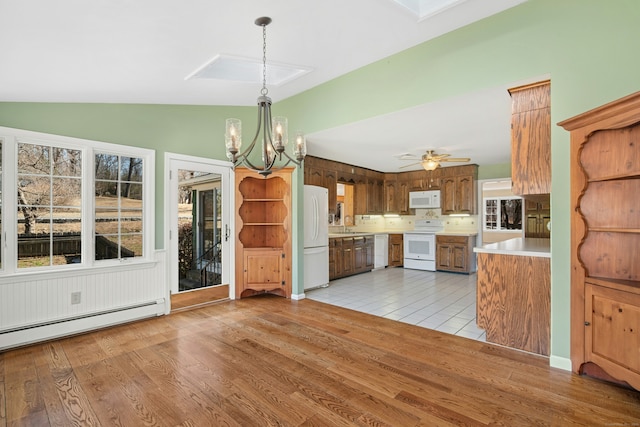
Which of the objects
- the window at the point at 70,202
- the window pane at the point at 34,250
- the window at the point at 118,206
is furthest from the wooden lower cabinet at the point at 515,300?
the window pane at the point at 34,250

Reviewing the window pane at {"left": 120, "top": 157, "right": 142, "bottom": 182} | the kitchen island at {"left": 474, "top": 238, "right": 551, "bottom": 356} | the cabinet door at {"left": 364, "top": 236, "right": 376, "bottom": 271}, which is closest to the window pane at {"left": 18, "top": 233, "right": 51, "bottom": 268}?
the window pane at {"left": 120, "top": 157, "right": 142, "bottom": 182}

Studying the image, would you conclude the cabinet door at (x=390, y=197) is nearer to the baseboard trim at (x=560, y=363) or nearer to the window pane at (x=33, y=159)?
the baseboard trim at (x=560, y=363)

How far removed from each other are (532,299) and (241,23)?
332 cm

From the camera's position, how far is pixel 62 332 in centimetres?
310

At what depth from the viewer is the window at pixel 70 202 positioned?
2.90 m

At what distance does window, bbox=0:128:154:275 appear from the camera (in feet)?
9.51

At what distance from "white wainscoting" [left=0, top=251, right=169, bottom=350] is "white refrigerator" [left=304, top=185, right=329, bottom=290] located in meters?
2.07

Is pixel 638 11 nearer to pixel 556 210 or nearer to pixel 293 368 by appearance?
pixel 556 210

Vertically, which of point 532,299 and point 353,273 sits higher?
point 532,299

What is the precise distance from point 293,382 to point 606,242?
252 centimetres

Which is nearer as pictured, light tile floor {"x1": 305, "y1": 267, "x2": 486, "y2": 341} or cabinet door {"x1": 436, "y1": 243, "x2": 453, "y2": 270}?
light tile floor {"x1": 305, "y1": 267, "x2": 486, "y2": 341}

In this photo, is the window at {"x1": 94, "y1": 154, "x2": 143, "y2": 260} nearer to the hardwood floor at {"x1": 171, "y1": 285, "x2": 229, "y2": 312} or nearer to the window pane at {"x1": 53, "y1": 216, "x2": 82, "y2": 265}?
the window pane at {"x1": 53, "y1": 216, "x2": 82, "y2": 265}

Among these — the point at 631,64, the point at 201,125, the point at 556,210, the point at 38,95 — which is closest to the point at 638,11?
the point at 631,64

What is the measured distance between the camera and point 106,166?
138 inches
